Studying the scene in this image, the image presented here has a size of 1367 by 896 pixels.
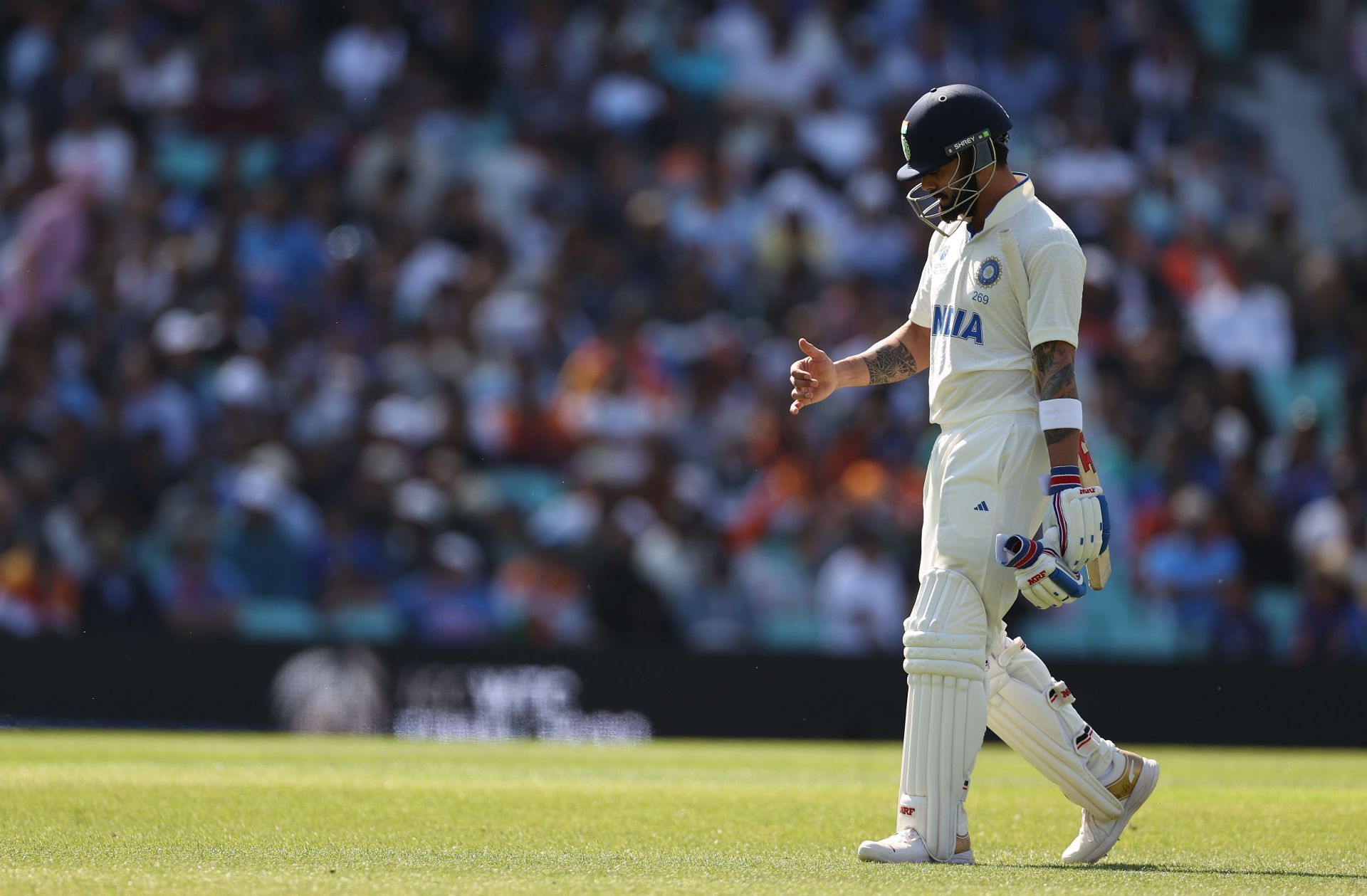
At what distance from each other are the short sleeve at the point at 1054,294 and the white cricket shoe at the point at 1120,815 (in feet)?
4.10

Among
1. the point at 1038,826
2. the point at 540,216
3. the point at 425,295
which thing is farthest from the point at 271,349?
the point at 1038,826

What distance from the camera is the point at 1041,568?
507cm

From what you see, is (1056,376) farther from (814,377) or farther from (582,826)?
(582,826)

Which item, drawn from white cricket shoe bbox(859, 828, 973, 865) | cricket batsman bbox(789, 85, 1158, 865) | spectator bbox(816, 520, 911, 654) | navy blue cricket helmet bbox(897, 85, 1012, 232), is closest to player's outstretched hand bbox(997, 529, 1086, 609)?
cricket batsman bbox(789, 85, 1158, 865)

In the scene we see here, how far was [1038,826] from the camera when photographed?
6402 mm

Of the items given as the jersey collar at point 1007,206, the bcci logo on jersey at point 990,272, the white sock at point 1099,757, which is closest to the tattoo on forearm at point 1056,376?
the bcci logo on jersey at point 990,272

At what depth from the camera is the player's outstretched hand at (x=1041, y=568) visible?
507 centimetres

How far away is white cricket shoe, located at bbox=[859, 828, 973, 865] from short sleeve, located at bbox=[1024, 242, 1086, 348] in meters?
1.40

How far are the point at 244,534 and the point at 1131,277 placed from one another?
7.03m

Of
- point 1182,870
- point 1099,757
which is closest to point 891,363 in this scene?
point 1099,757

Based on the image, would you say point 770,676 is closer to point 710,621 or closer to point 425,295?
point 710,621

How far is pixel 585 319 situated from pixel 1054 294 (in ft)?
30.4

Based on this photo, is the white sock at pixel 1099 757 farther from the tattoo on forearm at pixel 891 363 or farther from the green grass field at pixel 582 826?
the tattoo on forearm at pixel 891 363

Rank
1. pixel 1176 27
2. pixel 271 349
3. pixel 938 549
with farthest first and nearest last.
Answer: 1. pixel 1176 27
2. pixel 271 349
3. pixel 938 549
